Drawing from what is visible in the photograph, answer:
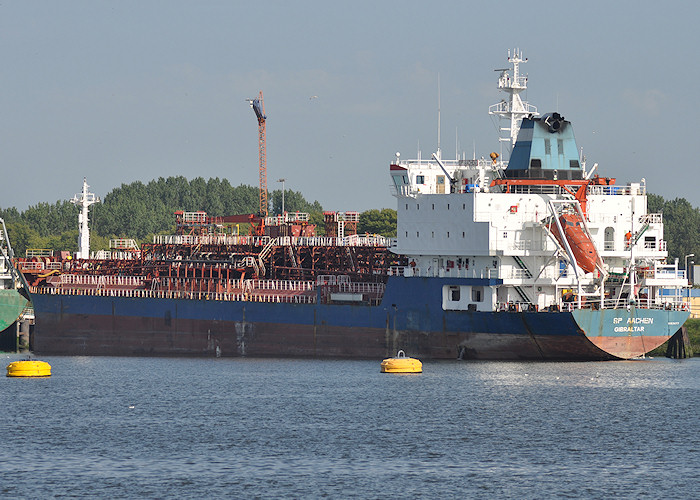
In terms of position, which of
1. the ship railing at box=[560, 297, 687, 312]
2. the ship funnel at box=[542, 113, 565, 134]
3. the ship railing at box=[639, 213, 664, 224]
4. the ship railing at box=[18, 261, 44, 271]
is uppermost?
the ship funnel at box=[542, 113, 565, 134]

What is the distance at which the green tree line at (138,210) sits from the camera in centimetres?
14438

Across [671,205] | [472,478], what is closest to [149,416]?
[472,478]

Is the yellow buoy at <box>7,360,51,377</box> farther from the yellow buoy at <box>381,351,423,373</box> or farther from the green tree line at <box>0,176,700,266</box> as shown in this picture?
the green tree line at <box>0,176,700,266</box>

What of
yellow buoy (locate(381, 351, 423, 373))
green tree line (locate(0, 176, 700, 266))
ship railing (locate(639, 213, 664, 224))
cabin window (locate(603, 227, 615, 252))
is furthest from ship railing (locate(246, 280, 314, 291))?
green tree line (locate(0, 176, 700, 266))

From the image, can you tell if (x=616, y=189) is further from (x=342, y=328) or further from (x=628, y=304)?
(x=342, y=328)

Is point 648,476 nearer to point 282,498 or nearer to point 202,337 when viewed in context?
point 282,498

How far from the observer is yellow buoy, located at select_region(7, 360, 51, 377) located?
69188 millimetres

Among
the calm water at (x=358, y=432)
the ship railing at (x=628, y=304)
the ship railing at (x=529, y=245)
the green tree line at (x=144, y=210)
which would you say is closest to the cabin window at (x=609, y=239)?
the ship railing at (x=628, y=304)

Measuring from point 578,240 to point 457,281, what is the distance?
20.5ft

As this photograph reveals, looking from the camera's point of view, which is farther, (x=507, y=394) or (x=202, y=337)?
(x=202, y=337)

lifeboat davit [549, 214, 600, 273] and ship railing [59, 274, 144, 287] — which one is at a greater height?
lifeboat davit [549, 214, 600, 273]

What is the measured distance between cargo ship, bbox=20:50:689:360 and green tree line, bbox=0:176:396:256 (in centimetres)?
5969

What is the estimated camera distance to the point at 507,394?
5891 cm

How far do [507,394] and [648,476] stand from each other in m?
14.9
